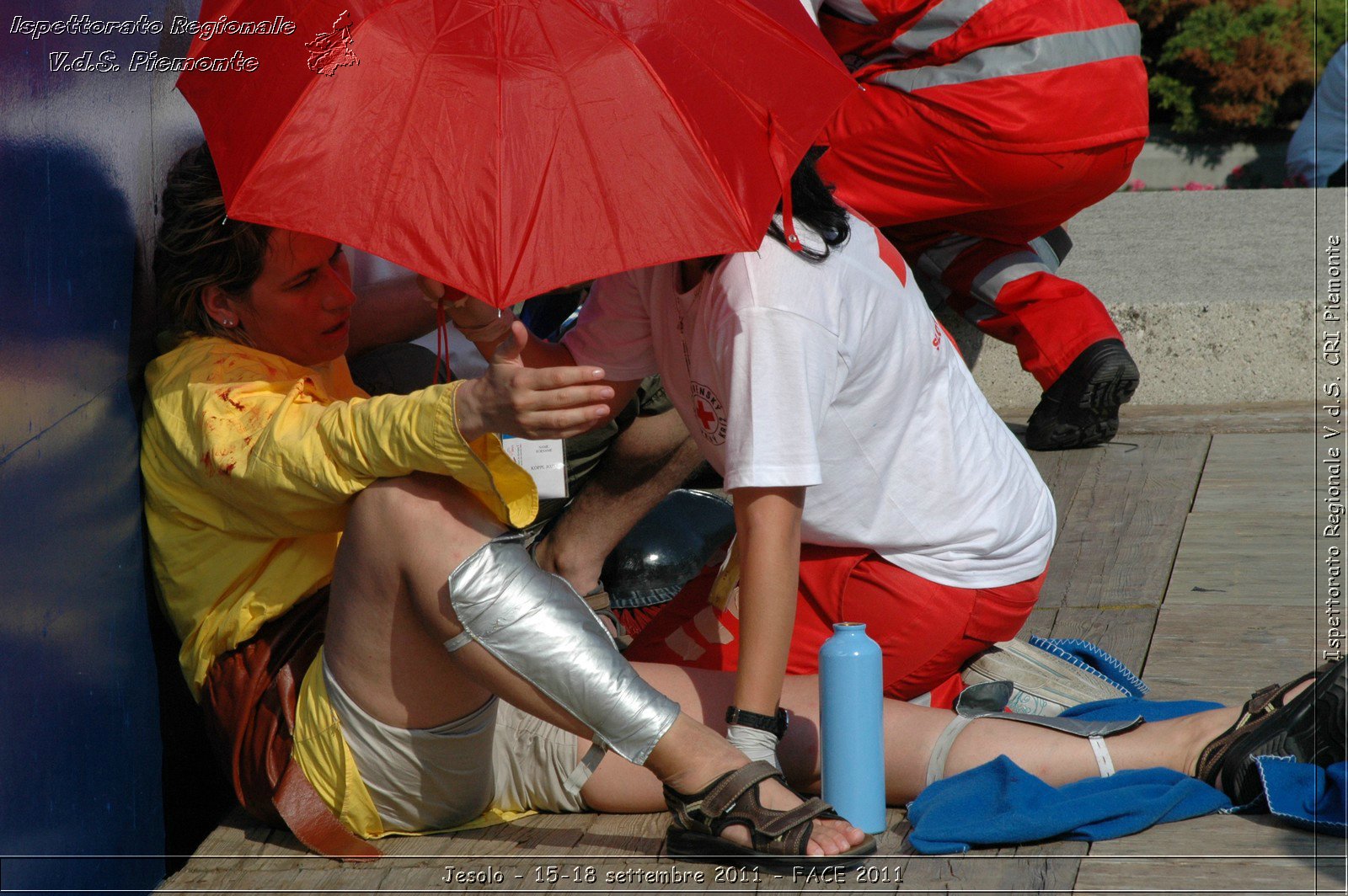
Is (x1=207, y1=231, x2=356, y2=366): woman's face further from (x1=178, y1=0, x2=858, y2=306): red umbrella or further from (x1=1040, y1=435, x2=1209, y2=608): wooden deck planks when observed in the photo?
(x1=1040, y1=435, x2=1209, y2=608): wooden deck planks

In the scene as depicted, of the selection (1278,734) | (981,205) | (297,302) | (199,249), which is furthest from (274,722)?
(981,205)

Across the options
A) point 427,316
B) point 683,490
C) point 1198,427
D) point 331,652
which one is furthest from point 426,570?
point 1198,427

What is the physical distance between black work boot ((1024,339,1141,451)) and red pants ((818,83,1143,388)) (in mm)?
44

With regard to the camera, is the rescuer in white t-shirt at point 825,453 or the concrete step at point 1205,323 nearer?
the rescuer in white t-shirt at point 825,453

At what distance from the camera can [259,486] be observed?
2182 millimetres

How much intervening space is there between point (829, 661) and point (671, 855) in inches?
15.1

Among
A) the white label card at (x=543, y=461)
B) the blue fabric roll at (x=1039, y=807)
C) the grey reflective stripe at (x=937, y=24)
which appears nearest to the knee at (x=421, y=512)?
the blue fabric roll at (x=1039, y=807)

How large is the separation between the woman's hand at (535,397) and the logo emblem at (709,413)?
1.22 feet

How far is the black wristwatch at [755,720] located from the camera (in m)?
2.17

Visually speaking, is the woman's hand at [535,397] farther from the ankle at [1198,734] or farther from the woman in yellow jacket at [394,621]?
the ankle at [1198,734]

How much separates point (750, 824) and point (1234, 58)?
30.6ft

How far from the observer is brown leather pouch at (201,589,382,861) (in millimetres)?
2271

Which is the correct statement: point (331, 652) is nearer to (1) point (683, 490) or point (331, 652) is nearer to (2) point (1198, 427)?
(1) point (683, 490)

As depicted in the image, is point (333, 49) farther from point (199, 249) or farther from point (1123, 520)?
point (1123, 520)
